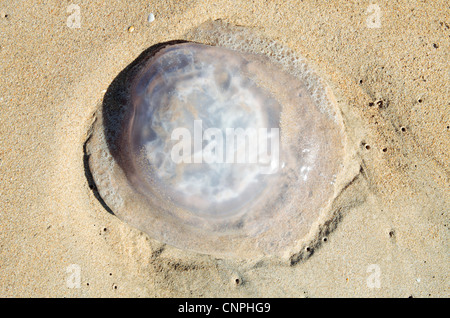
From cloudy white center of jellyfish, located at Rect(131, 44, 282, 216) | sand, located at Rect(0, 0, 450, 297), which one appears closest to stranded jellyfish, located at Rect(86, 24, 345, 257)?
cloudy white center of jellyfish, located at Rect(131, 44, 282, 216)

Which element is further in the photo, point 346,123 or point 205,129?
point 346,123

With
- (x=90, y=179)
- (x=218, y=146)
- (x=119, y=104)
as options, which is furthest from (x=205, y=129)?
(x=90, y=179)

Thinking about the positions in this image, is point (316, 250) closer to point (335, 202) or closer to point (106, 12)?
point (335, 202)

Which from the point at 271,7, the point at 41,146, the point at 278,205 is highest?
the point at 271,7

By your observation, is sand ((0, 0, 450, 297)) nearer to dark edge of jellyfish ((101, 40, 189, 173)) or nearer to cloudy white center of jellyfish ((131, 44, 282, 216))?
dark edge of jellyfish ((101, 40, 189, 173))

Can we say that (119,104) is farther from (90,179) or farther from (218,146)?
(218,146)

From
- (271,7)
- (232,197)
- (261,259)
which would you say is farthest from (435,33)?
(261,259)
